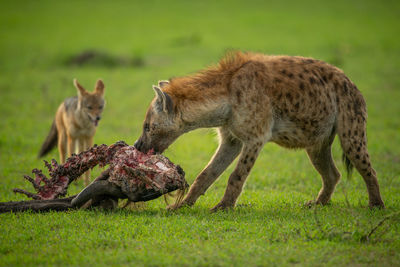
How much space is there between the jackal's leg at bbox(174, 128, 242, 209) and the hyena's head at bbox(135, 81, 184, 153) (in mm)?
593

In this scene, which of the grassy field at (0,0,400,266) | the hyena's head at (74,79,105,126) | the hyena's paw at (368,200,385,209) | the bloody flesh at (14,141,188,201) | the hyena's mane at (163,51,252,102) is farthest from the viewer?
the hyena's head at (74,79,105,126)

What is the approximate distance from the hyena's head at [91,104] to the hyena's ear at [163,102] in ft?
11.4

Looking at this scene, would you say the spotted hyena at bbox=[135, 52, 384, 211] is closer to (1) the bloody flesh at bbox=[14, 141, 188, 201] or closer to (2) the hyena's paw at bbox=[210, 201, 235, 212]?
(2) the hyena's paw at bbox=[210, 201, 235, 212]

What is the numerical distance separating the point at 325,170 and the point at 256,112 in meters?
1.48

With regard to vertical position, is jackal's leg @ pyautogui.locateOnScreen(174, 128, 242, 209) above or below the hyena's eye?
below

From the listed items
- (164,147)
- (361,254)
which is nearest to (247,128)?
(164,147)

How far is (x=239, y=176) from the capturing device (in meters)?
6.37

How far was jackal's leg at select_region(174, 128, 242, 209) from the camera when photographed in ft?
21.9

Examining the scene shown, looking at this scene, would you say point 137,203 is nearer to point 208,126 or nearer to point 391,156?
point 208,126

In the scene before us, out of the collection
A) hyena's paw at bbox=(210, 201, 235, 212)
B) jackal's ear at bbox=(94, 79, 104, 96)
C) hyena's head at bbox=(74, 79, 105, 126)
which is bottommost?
hyena's paw at bbox=(210, 201, 235, 212)

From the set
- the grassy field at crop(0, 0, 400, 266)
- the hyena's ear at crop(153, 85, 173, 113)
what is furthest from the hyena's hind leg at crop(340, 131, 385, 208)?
the hyena's ear at crop(153, 85, 173, 113)

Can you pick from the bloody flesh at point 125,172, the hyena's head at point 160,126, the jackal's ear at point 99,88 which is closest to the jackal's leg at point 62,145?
the jackal's ear at point 99,88

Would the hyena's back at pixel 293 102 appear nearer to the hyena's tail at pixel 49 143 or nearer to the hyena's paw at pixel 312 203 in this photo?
the hyena's paw at pixel 312 203

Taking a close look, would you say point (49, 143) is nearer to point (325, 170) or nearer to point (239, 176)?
point (239, 176)
